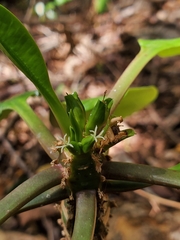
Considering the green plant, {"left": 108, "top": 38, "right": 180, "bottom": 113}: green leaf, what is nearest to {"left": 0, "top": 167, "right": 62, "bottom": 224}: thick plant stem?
the green plant

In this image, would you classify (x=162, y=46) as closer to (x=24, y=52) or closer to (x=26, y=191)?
(x=24, y=52)

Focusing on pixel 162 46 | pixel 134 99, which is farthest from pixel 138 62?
pixel 134 99

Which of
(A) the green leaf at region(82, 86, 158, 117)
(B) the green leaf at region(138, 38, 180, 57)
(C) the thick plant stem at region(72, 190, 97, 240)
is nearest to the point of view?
(C) the thick plant stem at region(72, 190, 97, 240)

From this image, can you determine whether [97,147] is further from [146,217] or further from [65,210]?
[146,217]

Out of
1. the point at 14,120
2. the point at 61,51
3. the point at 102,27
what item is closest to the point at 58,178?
the point at 14,120

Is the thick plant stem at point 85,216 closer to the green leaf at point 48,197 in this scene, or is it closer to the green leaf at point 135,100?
the green leaf at point 48,197

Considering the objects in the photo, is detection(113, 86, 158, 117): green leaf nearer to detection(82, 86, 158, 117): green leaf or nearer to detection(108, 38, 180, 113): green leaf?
detection(82, 86, 158, 117): green leaf
